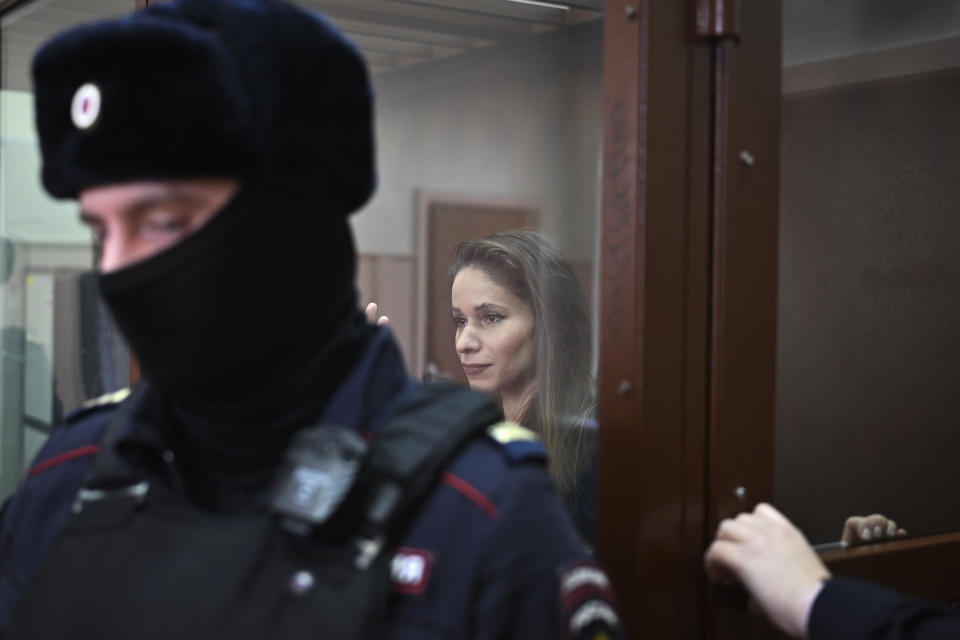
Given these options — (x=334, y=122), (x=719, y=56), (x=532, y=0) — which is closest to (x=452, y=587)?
(x=334, y=122)

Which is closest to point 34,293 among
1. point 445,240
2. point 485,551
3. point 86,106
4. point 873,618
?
point 445,240

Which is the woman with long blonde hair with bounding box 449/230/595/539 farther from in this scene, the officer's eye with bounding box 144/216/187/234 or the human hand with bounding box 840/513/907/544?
the officer's eye with bounding box 144/216/187/234

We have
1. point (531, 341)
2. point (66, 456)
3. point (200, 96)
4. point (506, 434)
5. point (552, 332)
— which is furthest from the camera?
point (531, 341)

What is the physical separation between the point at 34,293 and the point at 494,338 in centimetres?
126

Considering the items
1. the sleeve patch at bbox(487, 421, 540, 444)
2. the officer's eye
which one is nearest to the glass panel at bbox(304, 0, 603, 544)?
the sleeve patch at bbox(487, 421, 540, 444)

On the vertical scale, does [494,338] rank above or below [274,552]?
above

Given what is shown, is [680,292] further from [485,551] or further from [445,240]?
[445,240]

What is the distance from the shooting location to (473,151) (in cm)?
173

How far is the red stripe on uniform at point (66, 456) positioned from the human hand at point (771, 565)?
29.2 inches

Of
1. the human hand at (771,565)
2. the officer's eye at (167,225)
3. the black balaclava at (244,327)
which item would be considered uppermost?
the officer's eye at (167,225)

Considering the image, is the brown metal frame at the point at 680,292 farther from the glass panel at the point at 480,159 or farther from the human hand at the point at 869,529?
the human hand at the point at 869,529

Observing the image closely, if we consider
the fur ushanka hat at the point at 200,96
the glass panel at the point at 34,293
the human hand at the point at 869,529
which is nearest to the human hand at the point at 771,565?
the human hand at the point at 869,529

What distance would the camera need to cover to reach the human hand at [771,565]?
4.01 feet

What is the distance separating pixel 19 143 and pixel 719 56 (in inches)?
72.8
